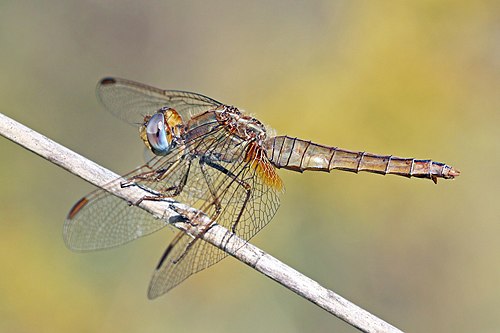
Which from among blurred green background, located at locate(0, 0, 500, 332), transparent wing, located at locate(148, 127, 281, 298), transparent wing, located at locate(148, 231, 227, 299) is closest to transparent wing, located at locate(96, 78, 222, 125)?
transparent wing, located at locate(148, 127, 281, 298)

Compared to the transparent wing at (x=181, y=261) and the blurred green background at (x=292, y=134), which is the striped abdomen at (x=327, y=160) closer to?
the transparent wing at (x=181, y=261)

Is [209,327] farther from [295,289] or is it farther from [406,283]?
[295,289]

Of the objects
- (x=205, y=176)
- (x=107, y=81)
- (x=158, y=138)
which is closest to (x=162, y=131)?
(x=158, y=138)

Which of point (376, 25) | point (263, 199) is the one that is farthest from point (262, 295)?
point (376, 25)

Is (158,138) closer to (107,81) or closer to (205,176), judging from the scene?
(205,176)

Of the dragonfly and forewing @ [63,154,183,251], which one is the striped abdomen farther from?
forewing @ [63,154,183,251]
